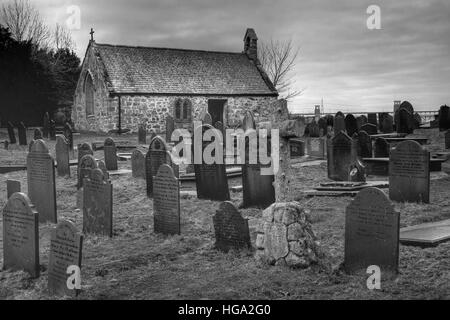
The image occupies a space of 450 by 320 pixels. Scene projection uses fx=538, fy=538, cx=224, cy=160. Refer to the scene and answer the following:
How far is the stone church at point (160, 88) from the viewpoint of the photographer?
33.0m

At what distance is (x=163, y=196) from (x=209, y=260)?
2142 millimetres

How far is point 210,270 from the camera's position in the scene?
6645mm

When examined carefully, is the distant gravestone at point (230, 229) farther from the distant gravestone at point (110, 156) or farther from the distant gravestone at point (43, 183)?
the distant gravestone at point (110, 156)

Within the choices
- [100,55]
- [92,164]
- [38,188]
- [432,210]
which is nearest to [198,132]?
[92,164]

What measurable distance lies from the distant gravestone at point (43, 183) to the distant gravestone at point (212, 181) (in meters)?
3.06

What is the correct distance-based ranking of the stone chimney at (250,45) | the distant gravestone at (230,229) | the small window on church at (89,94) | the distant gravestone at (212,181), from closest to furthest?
the distant gravestone at (230,229) → the distant gravestone at (212,181) → the small window on church at (89,94) → the stone chimney at (250,45)

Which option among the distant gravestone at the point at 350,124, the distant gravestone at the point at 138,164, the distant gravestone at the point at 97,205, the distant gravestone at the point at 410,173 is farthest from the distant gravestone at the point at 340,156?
the distant gravestone at the point at 350,124

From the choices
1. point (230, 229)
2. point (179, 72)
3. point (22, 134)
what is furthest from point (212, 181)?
Result: point (179, 72)

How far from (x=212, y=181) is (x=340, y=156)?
11.8 ft

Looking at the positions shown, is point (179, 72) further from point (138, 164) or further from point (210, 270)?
point (210, 270)

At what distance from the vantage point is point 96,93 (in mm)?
34844

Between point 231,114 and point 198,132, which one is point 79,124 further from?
point 198,132

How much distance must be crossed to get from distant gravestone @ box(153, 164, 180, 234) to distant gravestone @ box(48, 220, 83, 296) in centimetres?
270

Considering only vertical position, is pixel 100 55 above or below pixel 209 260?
Answer: above
